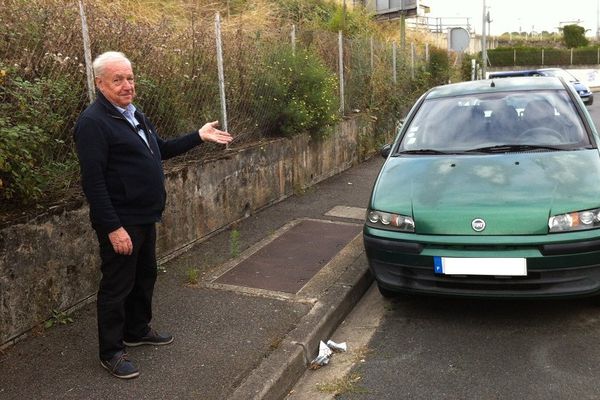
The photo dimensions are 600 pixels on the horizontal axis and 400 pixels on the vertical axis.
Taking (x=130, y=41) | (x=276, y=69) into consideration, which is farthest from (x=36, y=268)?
(x=276, y=69)

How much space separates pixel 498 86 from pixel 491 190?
1805mm

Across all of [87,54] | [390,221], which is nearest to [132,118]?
[87,54]

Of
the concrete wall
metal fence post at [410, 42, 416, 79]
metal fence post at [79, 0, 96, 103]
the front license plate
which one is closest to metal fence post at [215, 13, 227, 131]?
the concrete wall

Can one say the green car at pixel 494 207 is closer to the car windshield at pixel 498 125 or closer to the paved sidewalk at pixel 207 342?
the car windshield at pixel 498 125

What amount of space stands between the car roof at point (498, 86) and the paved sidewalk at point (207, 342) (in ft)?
5.68

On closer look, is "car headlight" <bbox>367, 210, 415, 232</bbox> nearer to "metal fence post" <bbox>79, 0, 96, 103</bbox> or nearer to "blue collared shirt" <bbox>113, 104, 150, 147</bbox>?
"blue collared shirt" <bbox>113, 104, 150, 147</bbox>

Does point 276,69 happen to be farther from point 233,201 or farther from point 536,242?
point 536,242

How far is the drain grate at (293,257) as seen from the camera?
15.6 ft

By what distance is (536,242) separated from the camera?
142 inches

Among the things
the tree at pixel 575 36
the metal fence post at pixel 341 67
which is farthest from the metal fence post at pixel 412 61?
the tree at pixel 575 36

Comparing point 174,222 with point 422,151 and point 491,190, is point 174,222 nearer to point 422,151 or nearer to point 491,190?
point 422,151

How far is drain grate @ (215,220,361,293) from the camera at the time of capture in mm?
4746

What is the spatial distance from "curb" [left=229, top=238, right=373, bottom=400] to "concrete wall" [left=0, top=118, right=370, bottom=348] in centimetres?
157

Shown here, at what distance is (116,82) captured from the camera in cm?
314
